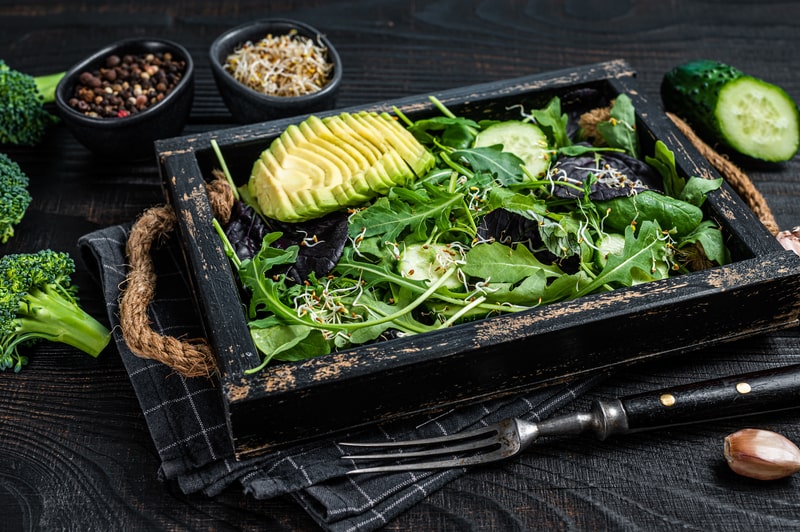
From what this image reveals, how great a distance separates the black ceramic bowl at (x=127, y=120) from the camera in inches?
135

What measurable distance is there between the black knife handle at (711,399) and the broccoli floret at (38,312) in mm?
1685

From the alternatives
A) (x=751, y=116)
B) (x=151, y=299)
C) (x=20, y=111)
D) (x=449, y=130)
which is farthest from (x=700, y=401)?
(x=20, y=111)

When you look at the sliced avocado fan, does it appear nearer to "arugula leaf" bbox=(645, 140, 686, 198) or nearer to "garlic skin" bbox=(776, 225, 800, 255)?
"arugula leaf" bbox=(645, 140, 686, 198)

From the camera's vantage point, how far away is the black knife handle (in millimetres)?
2590

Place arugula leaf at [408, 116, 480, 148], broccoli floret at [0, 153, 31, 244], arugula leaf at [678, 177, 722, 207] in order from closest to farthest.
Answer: arugula leaf at [678, 177, 722, 207]
arugula leaf at [408, 116, 480, 148]
broccoli floret at [0, 153, 31, 244]

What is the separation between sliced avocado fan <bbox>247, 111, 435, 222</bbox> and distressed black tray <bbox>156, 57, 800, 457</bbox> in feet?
0.76

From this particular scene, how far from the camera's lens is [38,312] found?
2873mm

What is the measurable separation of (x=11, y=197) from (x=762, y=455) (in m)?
2.67

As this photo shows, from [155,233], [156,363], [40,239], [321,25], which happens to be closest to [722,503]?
[156,363]

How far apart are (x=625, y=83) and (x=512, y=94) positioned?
43 cm

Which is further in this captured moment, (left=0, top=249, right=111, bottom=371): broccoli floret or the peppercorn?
the peppercorn

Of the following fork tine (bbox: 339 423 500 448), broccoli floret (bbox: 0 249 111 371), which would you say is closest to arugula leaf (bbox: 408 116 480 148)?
fork tine (bbox: 339 423 500 448)

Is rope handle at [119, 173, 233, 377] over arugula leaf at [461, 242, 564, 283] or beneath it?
beneath

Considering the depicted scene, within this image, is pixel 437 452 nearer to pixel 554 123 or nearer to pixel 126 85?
pixel 554 123
